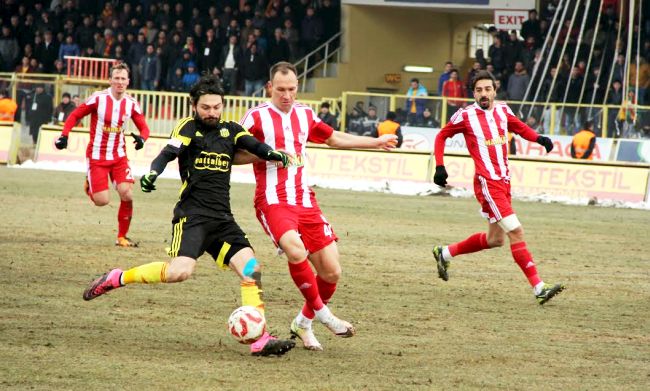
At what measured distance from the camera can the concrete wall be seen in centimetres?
3488

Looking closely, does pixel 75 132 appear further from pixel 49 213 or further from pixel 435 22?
pixel 435 22

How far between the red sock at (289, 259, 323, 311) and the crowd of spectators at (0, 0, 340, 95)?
2297 centimetres

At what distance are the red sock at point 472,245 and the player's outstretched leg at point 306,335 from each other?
3.73m

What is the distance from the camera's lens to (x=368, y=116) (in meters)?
28.2

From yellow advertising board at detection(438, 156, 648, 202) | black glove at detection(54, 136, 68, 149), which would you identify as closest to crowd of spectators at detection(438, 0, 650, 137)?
yellow advertising board at detection(438, 156, 648, 202)

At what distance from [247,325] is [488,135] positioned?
4398 mm

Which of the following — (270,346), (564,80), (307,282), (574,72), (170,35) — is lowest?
(270,346)

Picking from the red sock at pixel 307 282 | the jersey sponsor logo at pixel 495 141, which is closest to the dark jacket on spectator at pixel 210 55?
the jersey sponsor logo at pixel 495 141

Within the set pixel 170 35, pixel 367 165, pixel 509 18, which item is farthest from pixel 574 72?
pixel 170 35

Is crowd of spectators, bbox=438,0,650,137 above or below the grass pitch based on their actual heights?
above

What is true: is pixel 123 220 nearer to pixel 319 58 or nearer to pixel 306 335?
pixel 306 335

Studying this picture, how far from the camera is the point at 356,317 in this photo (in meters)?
9.61

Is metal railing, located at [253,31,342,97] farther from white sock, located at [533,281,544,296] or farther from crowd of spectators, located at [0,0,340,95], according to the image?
white sock, located at [533,281,544,296]

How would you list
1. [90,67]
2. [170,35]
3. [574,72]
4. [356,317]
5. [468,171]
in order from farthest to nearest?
[170,35]
[90,67]
[574,72]
[468,171]
[356,317]
